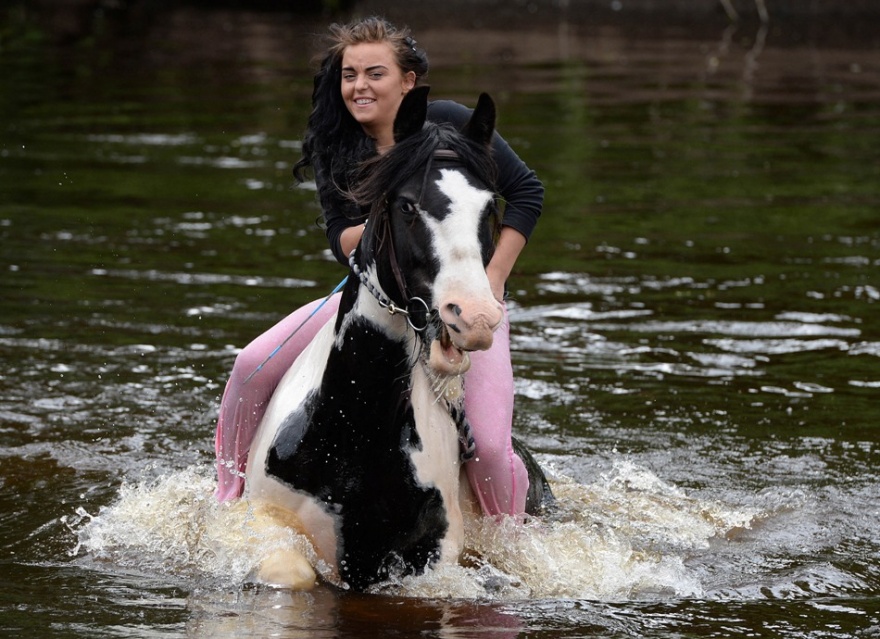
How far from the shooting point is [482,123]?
17.5 feet

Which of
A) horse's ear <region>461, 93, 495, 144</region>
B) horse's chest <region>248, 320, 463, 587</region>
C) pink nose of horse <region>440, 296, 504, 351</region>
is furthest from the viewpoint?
horse's chest <region>248, 320, 463, 587</region>

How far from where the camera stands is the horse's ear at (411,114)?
205 inches

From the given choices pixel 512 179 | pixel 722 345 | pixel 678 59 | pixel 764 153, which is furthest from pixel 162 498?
pixel 678 59

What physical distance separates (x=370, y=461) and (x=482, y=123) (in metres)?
1.39

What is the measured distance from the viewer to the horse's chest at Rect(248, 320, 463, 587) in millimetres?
5555

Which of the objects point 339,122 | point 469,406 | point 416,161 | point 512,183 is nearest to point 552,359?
point 469,406

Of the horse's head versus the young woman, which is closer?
the horse's head

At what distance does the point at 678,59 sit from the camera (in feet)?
97.1

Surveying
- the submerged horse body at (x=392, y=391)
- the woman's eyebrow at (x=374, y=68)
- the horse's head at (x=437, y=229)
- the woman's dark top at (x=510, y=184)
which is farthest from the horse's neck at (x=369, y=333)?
the woman's eyebrow at (x=374, y=68)

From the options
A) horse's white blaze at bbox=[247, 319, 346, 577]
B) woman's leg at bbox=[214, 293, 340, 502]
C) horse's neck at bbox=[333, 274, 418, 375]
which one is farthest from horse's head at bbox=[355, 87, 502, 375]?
woman's leg at bbox=[214, 293, 340, 502]

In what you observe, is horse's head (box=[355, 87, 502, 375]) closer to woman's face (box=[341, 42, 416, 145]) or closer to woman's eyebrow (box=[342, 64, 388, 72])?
woman's face (box=[341, 42, 416, 145])

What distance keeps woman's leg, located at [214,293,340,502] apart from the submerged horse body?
0.16m

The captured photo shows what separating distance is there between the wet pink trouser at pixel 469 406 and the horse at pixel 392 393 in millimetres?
117

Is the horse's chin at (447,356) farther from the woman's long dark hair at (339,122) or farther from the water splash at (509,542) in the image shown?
the water splash at (509,542)
